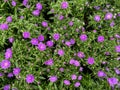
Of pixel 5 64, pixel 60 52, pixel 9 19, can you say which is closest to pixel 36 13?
pixel 9 19

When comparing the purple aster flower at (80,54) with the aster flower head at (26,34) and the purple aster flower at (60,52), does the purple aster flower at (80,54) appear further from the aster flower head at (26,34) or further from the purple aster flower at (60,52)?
the aster flower head at (26,34)

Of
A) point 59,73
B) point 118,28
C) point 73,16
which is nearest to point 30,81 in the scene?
point 59,73

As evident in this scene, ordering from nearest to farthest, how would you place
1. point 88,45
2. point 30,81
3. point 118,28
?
point 30,81, point 88,45, point 118,28

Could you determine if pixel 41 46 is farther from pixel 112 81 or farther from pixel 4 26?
pixel 112 81

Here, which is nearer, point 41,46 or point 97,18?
point 41,46

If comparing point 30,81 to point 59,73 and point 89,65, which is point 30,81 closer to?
point 59,73

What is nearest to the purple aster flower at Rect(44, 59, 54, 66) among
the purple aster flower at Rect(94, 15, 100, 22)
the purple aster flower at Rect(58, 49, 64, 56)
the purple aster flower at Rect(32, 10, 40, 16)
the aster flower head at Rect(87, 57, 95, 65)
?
the purple aster flower at Rect(58, 49, 64, 56)

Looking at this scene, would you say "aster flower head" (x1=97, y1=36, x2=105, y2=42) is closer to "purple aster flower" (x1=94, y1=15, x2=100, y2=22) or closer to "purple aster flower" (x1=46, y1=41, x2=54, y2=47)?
"purple aster flower" (x1=94, y1=15, x2=100, y2=22)

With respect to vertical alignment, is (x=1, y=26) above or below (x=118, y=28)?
above
